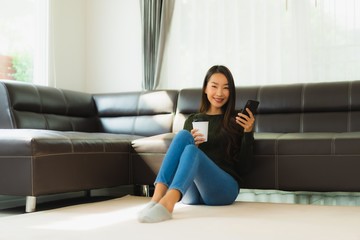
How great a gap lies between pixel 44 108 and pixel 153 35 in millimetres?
1450

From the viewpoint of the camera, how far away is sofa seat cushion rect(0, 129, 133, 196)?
2.55m

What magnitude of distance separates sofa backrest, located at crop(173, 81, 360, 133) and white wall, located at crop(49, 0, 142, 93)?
158 cm

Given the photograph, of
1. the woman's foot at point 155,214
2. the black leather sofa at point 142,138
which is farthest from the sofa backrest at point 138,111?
the woman's foot at point 155,214

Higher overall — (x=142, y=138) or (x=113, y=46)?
(x=113, y=46)

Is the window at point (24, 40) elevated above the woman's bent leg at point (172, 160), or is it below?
above

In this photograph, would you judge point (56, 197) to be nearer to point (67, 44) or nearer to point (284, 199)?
point (284, 199)

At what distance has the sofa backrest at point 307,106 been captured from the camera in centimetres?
339

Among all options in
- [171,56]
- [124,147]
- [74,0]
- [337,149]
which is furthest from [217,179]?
[74,0]

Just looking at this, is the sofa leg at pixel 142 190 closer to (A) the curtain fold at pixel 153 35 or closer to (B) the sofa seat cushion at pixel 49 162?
(B) the sofa seat cushion at pixel 49 162

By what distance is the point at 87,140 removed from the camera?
292 cm

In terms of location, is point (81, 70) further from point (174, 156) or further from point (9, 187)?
point (174, 156)

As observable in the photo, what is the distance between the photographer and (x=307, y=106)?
3.50 meters

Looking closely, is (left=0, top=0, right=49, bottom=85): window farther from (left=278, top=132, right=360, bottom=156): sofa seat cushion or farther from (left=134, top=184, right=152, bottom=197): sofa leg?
(left=278, top=132, right=360, bottom=156): sofa seat cushion

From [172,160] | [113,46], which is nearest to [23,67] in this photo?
[113,46]
